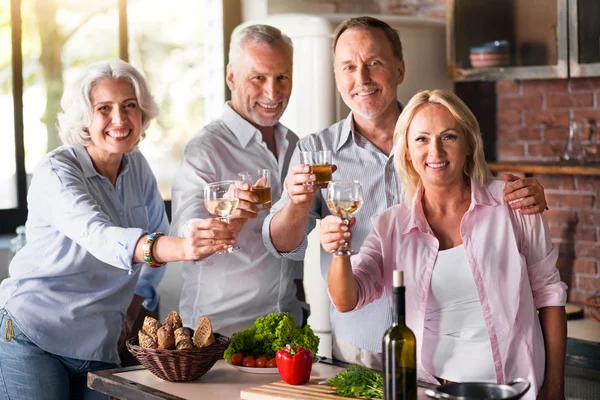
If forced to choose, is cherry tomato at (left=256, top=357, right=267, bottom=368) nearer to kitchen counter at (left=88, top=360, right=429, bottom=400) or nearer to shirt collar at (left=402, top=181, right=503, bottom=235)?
kitchen counter at (left=88, top=360, right=429, bottom=400)

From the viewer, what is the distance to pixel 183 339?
2.81 meters

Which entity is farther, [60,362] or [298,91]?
[298,91]

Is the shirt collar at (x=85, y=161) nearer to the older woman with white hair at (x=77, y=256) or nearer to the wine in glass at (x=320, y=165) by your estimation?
the older woman with white hair at (x=77, y=256)

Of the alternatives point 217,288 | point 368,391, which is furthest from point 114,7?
point 368,391

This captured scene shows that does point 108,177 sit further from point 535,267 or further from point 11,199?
point 11,199

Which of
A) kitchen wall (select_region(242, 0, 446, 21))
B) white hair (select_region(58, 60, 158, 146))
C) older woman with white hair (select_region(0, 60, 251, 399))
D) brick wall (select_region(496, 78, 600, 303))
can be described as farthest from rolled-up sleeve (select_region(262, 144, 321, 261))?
kitchen wall (select_region(242, 0, 446, 21))

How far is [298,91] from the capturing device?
4977 mm

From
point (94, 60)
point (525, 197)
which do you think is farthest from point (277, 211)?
point (94, 60)

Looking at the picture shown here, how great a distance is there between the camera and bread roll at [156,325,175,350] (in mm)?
2807

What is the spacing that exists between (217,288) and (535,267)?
116 centimetres

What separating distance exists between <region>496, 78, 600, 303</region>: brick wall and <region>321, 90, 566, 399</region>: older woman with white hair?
2.16 m

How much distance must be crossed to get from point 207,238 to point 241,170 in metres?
0.63

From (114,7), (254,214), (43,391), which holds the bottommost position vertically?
(43,391)

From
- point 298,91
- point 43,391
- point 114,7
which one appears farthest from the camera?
point 114,7
